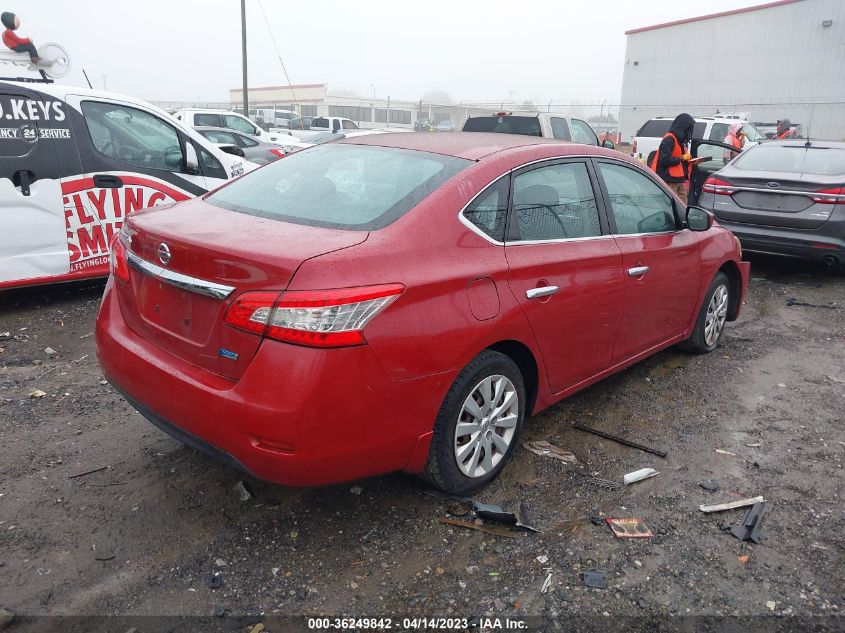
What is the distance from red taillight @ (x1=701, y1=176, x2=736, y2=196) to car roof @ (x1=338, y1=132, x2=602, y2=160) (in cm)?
476

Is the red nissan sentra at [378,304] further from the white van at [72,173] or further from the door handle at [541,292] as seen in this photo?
the white van at [72,173]

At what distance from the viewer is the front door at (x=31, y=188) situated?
17.4 feet

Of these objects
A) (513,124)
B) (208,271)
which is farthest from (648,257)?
(513,124)

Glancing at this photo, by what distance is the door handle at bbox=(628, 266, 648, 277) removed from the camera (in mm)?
3840

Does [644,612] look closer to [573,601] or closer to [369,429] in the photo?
[573,601]

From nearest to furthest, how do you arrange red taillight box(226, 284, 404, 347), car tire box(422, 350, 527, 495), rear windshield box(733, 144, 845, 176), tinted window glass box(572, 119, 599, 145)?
1. red taillight box(226, 284, 404, 347)
2. car tire box(422, 350, 527, 495)
3. rear windshield box(733, 144, 845, 176)
4. tinted window glass box(572, 119, 599, 145)

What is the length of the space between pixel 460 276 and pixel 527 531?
46.3 inches

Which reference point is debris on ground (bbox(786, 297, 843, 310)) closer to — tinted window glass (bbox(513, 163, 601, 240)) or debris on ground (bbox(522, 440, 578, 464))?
tinted window glass (bbox(513, 163, 601, 240))

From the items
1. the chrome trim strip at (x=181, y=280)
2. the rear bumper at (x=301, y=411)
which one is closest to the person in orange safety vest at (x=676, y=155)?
the rear bumper at (x=301, y=411)

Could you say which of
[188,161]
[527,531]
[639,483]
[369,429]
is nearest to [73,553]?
[369,429]

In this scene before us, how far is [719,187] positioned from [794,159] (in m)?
0.91

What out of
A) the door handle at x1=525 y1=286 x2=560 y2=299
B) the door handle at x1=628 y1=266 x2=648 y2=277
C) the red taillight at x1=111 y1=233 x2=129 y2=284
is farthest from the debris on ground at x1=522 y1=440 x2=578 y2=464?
the red taillight at x1=111 y1=233 x2=129 y2=284

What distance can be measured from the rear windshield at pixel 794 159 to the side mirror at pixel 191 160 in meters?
6.40

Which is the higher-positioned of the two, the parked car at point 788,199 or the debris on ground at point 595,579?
the parked car at point 788,199
